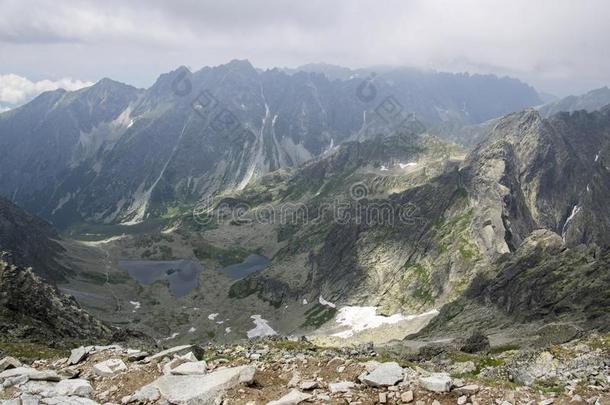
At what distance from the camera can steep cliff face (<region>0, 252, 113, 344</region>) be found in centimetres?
8162

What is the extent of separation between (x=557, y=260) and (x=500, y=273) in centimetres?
1621

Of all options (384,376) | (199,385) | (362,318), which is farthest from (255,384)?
(362,318)

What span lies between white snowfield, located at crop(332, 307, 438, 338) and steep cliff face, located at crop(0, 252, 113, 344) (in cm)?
9385

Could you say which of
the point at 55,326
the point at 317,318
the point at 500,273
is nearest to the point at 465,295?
the point at 500,273

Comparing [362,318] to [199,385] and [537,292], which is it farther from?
[199,385]

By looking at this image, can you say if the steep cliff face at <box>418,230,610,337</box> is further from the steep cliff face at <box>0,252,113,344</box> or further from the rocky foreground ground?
the steep cliff face at <box>0,252,113,344</box>

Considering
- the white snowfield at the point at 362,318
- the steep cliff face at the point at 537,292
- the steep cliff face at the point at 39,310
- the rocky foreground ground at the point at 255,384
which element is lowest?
the white snowfield at the point at 362,318

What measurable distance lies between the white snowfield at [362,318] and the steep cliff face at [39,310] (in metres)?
93.9

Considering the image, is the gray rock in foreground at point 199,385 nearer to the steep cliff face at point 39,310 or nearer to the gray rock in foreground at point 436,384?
the gray rock in foreground at point 436,384

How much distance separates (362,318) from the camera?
608 ft

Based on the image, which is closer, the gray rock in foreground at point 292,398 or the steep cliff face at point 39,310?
the gray rock in foreground at point 292,398

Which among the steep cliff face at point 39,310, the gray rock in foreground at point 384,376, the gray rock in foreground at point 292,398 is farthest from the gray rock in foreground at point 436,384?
the steep cliff face at point 39,310

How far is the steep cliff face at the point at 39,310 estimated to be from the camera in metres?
81.6

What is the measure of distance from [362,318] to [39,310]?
118921mm
